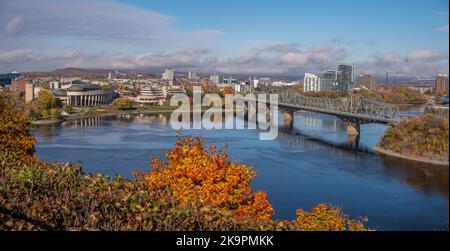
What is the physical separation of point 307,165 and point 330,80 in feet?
56.6

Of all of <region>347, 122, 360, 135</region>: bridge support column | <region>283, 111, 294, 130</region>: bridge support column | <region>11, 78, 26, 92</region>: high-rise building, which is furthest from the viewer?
<region>11, 78, 26, 92</region>: high-rise building

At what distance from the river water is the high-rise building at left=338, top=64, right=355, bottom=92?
10198 millimetres

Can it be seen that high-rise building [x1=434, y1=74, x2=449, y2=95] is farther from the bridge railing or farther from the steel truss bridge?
the bridge railing

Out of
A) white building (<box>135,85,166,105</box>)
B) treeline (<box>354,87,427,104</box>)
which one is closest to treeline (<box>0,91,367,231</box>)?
treeline (<box>354,87,427,104</box>)

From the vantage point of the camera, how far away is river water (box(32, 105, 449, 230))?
475 cm

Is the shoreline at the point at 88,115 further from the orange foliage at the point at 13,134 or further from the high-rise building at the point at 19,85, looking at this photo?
the orange foliage at the point at 13,134

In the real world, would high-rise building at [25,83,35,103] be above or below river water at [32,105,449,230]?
above

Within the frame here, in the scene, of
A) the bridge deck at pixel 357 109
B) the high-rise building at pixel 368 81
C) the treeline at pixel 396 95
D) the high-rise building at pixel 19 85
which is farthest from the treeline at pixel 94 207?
the high-rise building at pixel 368 81

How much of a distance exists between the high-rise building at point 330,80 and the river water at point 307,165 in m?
10.5

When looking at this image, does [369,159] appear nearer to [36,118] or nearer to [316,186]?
[316,186]

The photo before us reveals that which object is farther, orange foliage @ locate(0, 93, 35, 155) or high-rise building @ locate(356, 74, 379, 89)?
high-rise building @ locate(356, 74, 379, 89)

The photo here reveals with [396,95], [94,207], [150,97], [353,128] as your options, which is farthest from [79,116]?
[94,207]

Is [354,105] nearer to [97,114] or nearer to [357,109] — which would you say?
[357,109]
